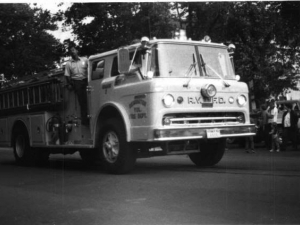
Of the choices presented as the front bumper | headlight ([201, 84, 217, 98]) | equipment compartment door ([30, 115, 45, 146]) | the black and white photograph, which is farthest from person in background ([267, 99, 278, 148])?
equipment compartment door ([30, 115, 45, 146])

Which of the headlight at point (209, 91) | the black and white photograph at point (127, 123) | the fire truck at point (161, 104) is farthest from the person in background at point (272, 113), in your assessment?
the headlight at point (209, 91)

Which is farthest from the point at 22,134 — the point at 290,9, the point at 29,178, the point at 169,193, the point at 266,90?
the point at 266,90

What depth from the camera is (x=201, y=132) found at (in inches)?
326

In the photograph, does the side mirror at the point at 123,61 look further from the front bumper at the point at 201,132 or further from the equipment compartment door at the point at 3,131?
the equipment compartment door at the point at 3,131

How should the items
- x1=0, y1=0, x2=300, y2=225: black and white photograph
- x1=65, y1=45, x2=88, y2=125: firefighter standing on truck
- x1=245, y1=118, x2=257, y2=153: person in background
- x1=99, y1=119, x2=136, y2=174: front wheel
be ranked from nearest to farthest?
x1=0, y1=0, x2=300, y2=225: black and white photograph → x1=99, y1=119, x2=136, y2=174: front wheel → x1=65, y1=45, x2=88, y2=125: firefighter standing on truck → x1=245, y1=118, x2=257, y2=153: person in background

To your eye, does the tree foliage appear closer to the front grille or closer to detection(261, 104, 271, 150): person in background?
detection(261, 104, 271, 150): person in background

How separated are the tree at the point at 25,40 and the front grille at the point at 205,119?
306 cm

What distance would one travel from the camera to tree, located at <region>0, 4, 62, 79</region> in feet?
28.6

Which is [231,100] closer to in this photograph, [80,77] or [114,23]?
[80,77]

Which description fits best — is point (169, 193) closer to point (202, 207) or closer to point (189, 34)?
point (202, 207)

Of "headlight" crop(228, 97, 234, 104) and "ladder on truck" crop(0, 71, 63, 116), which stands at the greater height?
"ladder on truck" crop(0, 71, 63, 116)

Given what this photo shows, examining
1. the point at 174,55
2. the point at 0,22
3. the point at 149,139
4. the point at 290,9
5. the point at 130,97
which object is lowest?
the point at 149,139

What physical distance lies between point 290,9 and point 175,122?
6025mm

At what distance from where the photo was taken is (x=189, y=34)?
60.0 feet
